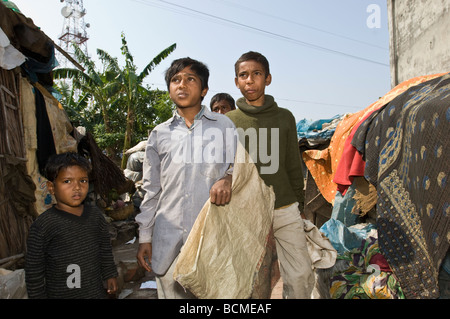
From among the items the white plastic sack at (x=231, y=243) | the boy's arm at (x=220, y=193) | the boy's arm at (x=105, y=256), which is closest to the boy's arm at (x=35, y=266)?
the boy's arm at (x=105, y=256)

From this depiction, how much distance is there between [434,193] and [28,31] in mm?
3481

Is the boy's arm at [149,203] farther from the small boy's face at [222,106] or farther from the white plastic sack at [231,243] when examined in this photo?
the small boy's face at [222,106]

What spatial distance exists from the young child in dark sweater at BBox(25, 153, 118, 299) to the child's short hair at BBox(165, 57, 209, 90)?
83 centimetres

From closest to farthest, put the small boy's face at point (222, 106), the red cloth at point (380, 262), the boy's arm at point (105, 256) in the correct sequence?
the boy's arm at point (105, 256), the red cloth at point (380, 262), the small boy's face at point (222, 106)

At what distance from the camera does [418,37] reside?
5090mm

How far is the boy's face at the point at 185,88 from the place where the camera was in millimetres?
1845

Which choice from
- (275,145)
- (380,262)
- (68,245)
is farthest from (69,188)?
(380,262)

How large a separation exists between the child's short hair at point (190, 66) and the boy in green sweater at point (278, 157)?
447mm

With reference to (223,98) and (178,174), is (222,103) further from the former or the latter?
(178,174)

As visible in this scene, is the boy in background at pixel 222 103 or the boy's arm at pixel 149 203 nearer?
the boy's arm at pixel 149 203

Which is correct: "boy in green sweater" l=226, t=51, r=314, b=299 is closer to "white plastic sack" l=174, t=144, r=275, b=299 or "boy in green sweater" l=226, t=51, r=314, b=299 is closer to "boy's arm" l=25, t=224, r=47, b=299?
"white plastic sack" l=174, t=144, r=275, b=299

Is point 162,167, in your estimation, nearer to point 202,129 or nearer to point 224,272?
point 202,129

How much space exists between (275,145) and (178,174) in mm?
764
